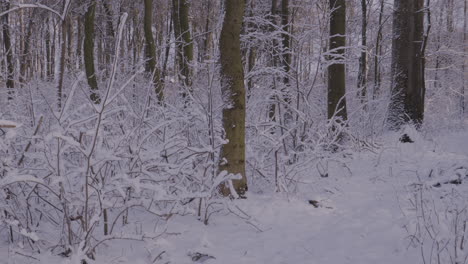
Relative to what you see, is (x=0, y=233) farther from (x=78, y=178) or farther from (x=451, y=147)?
(x=451, y=147)

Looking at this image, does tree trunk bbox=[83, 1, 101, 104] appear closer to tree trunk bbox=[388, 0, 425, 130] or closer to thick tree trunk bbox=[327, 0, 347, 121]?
thick tree trunk bbox=[327, 0, 347, 121]

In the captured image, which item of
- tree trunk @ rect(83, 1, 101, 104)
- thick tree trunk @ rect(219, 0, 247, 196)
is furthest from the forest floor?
tree trunk @ rect(83, 1, 101, 104)

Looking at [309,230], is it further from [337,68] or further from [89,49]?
[89,49]

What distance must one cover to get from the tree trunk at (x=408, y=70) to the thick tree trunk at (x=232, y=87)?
4827 mm

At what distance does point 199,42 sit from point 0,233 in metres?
17.3

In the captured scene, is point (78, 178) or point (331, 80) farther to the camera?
point (331, 80)

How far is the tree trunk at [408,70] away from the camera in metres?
7.68

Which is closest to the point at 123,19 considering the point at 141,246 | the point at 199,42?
the point at 141,246

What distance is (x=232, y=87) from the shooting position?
3963mm

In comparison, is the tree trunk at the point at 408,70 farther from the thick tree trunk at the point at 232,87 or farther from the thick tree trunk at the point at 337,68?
the thick tree trunk at the point at 232,87

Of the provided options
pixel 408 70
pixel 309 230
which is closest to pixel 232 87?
pixel 309 230

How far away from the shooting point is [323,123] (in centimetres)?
605

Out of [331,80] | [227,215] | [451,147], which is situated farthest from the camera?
[331,80]

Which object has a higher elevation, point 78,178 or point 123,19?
point 123,19
